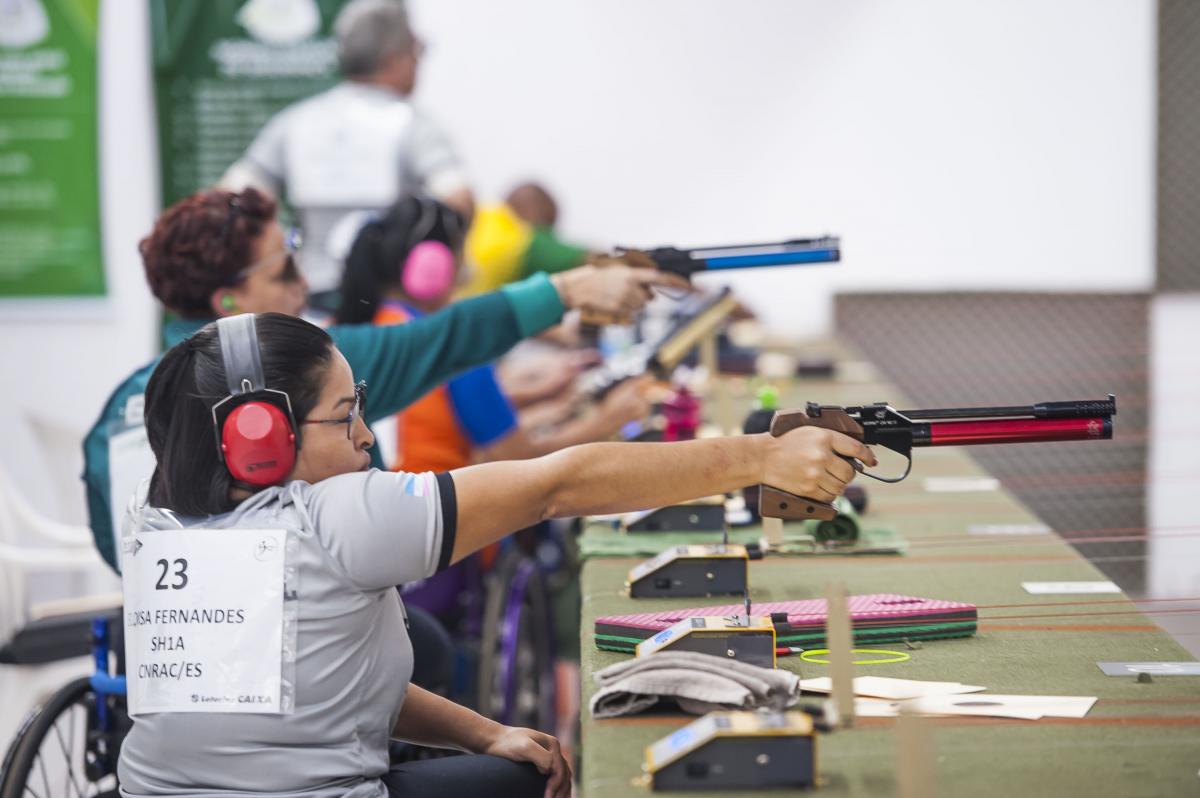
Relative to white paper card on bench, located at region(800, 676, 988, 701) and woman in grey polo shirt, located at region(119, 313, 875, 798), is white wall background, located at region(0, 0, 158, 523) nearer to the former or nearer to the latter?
woman in grey polo shirt, located at region(119, 313, 875, 798)

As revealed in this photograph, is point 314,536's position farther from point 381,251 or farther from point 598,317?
point 381,251

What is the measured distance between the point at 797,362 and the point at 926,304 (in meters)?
1.71

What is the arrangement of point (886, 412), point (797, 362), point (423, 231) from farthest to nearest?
point (797, 362) → point (423, 231) → point (886, 412)

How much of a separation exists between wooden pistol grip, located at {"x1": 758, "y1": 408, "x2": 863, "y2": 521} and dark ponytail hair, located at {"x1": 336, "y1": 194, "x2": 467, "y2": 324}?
4.68ft

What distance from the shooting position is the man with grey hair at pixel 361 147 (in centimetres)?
464

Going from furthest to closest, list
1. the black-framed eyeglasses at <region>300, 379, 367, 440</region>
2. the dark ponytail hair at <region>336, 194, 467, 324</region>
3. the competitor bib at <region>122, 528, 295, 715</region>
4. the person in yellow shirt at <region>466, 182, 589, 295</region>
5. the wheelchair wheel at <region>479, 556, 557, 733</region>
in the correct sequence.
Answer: the person in yellow shirt at <region>466, 182, 589, 295</region> → the wheelchair wheel at <region>479, 556, 557, 733</region> → the dark ponytail hair at <region>336, 194, 467, 324</region> → the black-framed eyeglasses at <region>300, 379, 367, 440</region> → the competitor bib at <region>122, 528, 295, 715</region>

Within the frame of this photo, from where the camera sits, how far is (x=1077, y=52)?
20.1 ft

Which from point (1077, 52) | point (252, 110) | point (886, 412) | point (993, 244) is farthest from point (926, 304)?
point (886, 412)

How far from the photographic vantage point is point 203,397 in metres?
1.61

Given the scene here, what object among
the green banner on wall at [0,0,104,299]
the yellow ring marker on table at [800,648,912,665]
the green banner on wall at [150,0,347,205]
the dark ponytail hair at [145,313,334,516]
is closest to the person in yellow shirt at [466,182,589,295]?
the green banner on wall at [150,0,347,205]

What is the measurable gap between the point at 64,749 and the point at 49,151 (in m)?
4.31

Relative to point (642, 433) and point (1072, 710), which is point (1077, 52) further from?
point (1072, 710)

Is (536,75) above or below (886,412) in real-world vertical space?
above

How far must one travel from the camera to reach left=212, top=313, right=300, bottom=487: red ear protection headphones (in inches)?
61.6
